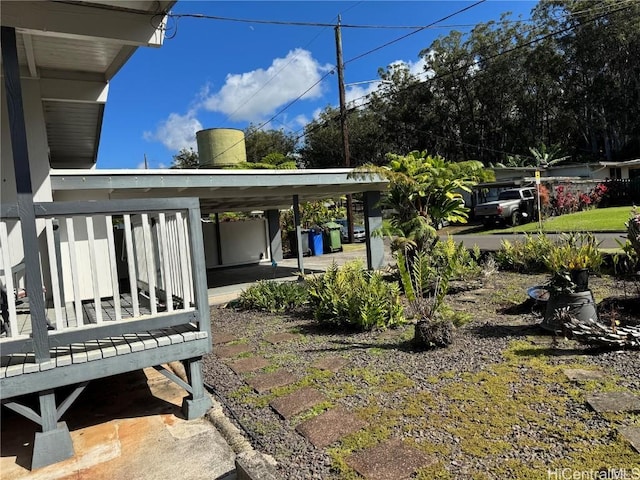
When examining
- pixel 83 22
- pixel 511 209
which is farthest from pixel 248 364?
pixel 511 209

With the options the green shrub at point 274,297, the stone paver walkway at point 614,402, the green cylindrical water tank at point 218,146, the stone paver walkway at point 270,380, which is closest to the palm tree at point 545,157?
the green cylindrical water tank at point 218,146

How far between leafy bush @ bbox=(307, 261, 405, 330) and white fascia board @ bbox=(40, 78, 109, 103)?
422cm

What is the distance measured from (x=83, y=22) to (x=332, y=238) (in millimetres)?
14301

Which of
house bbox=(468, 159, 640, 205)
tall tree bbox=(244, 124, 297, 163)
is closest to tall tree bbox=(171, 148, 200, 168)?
tall tree bbox=(244, 124, 297, 163)

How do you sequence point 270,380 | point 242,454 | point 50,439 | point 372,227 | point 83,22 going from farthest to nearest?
point 372,227 < point 270,380 < point 83,22 < point 50,439 < point 242,454

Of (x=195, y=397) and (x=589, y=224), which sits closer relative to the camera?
(x=195, y=397)

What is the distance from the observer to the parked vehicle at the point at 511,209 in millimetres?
18783

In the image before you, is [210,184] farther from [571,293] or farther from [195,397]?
[571,293]

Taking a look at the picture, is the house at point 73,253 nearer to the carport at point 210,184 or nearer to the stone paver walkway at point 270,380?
the carport at point 210,184

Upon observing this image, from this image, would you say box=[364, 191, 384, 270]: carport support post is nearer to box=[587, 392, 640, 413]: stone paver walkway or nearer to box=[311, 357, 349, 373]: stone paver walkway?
box=[311, 357, 349, 373]: stone paver walkway

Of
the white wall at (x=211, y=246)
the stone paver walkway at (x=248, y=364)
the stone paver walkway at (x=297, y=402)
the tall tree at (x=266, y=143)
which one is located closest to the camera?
→ the stone paver walkway at (x=297, y=402)

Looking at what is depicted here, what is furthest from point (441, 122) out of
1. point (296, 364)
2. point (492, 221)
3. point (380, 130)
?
point (296, 364)

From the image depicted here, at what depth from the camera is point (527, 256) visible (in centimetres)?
869

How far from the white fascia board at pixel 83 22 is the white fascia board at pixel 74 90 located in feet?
8.08
